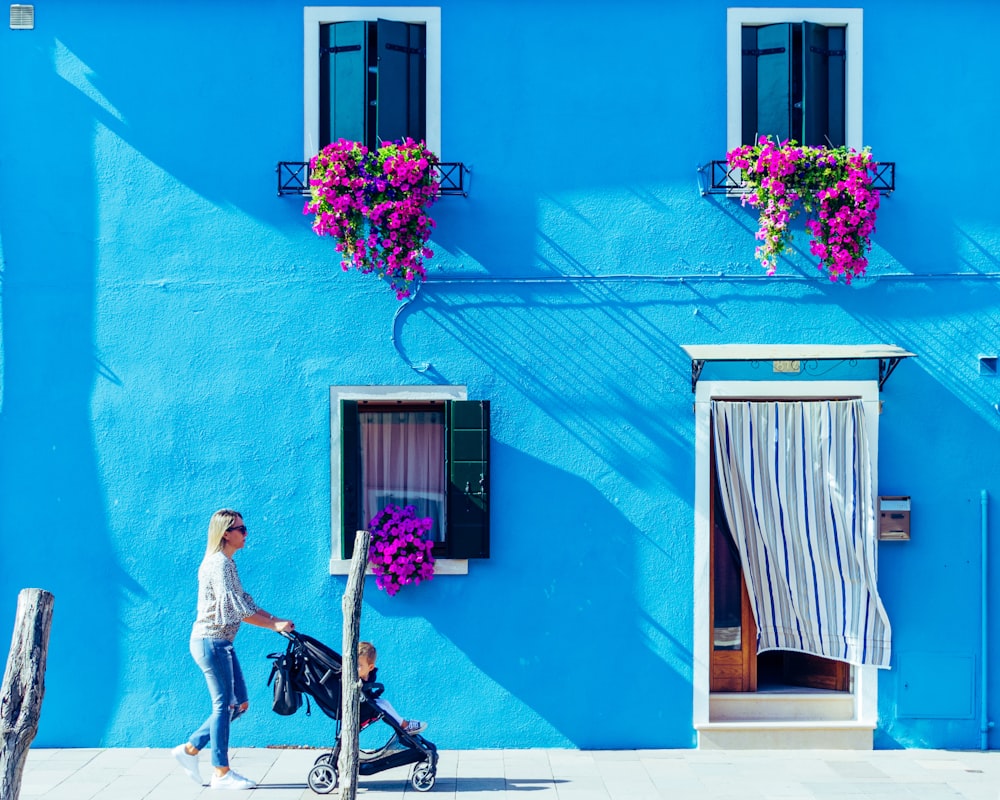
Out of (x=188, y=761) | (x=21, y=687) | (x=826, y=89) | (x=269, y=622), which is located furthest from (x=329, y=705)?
(x=826, y=89)

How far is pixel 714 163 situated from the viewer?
8.91 metres

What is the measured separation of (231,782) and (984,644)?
5.41 metres

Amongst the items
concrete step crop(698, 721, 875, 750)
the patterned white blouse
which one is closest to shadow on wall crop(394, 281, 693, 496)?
concrete step crop(698, 721, 875, 750)

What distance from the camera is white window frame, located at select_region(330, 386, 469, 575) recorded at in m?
8.88

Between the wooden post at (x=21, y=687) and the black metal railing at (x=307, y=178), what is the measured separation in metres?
4.15

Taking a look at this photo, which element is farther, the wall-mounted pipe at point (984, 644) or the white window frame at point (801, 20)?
the white window frame at point (801, 20)

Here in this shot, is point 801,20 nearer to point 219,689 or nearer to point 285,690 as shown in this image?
point 285,690

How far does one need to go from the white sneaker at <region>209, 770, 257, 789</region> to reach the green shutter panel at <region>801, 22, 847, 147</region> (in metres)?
5.99

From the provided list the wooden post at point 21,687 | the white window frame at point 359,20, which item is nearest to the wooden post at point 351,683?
the wooden post at point 21,687

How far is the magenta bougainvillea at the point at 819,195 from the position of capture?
8664 mm

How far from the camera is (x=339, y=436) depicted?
890 cm

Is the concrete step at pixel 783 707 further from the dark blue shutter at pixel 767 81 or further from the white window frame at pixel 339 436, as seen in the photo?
the dark blue shutter at pixel 767 81

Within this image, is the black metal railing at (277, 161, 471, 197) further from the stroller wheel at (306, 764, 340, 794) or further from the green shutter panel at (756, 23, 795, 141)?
the stroller wheel at (306, 764, 340, 794)

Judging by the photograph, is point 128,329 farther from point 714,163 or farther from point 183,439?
point 714,163
